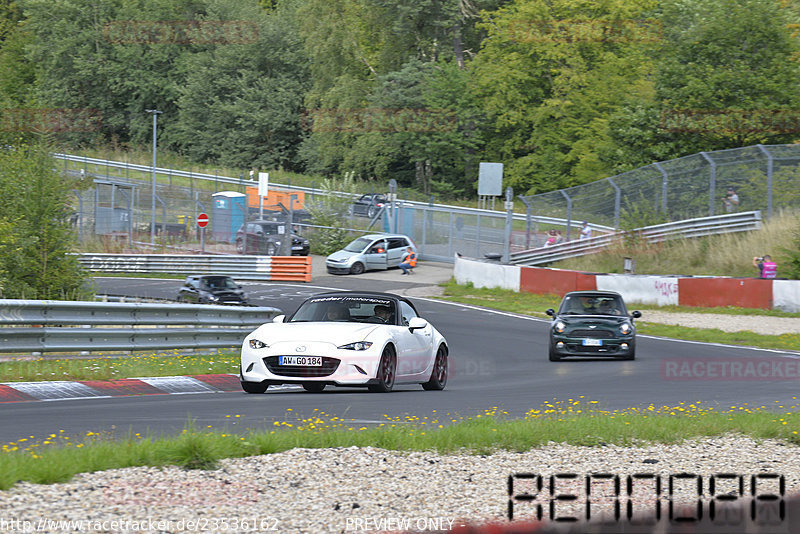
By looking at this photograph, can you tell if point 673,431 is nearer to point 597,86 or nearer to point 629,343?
point 629,343

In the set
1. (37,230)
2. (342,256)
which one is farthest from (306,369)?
(342,256)

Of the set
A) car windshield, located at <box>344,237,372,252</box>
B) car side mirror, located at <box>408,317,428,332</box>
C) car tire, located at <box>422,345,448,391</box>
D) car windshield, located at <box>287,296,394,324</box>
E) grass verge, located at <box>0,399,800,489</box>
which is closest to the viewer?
grass verge, located at <box>0,399,800,489</box>

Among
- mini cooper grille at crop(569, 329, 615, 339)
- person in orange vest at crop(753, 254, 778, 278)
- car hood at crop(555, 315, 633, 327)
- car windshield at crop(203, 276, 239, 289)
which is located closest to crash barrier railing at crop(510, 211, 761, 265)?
person in orange vest at crop(753, 254, 778, 278)

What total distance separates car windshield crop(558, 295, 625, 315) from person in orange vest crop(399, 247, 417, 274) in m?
25.8

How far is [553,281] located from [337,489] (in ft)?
99.3

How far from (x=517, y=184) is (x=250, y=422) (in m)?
62.1

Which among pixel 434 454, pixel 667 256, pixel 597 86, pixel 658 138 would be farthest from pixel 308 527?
pixel 597 86

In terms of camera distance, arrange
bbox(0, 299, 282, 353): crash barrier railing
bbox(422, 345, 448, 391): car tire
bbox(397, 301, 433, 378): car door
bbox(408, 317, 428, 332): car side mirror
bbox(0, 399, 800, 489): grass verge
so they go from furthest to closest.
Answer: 1. bbox(422, 345, 448, 391): car tire
2. bbox(0, 299, 282, 353): crash barrier railing
3. bbox(408, 317, 428, 332): car side mirror
4. bbox(397, 301, 433, 378): car door
5. bbox(0, 399, 800, 489): grass verge

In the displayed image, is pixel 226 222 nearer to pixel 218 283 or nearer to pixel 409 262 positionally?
pixel 409 262

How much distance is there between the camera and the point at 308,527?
616cm

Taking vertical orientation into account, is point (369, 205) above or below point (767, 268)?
above

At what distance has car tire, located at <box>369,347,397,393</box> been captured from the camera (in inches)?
526

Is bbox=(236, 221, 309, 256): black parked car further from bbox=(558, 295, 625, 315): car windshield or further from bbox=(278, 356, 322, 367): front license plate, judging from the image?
bbox=(278, 356, 322, 367): front license plate

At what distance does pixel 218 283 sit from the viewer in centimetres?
3369
